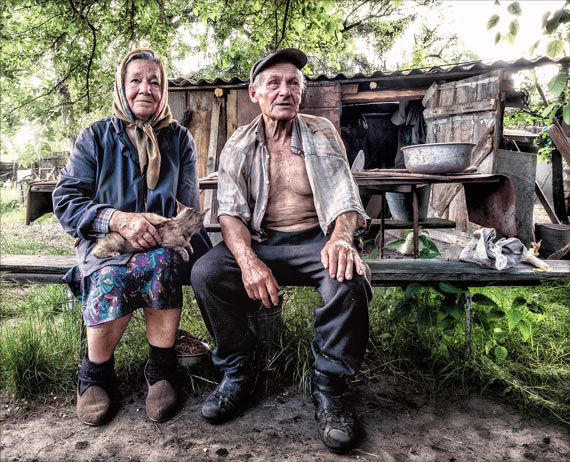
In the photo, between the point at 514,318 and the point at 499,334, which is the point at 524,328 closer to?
the point at 514,318

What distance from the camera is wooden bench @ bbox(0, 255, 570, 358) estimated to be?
8.46 ft

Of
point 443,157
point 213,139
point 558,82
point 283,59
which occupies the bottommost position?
point 443,157

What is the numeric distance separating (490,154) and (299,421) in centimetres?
511

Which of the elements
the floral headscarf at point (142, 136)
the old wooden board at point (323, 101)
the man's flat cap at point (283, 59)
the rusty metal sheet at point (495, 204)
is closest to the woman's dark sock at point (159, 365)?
the floral headscarf at point (142, 136)

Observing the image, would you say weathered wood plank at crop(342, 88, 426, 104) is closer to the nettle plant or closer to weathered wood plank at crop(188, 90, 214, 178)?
weathered wood plank at crop(188, 90, 214, 178)

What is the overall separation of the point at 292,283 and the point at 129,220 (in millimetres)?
935

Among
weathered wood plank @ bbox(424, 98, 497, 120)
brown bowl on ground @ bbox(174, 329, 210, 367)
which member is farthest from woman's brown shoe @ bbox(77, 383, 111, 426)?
weathered wood plank @ bbox(424, 98, 497, 120)

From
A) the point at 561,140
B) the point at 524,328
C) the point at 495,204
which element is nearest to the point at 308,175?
the point at 524,328

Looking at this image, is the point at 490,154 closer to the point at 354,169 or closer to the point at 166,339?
the point at 354,169

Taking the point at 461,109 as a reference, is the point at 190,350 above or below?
below

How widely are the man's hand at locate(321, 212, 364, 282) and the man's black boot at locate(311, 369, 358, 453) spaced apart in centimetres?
54

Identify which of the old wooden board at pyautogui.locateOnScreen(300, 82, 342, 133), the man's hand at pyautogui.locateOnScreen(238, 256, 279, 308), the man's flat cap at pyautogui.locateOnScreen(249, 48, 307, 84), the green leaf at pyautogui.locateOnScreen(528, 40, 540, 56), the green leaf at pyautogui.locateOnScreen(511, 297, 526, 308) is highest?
the old wooden board at pyautogui.locateOnScreen(300, 82, 342, 133)

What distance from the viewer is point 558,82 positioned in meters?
1.57

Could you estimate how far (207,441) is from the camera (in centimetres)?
190
